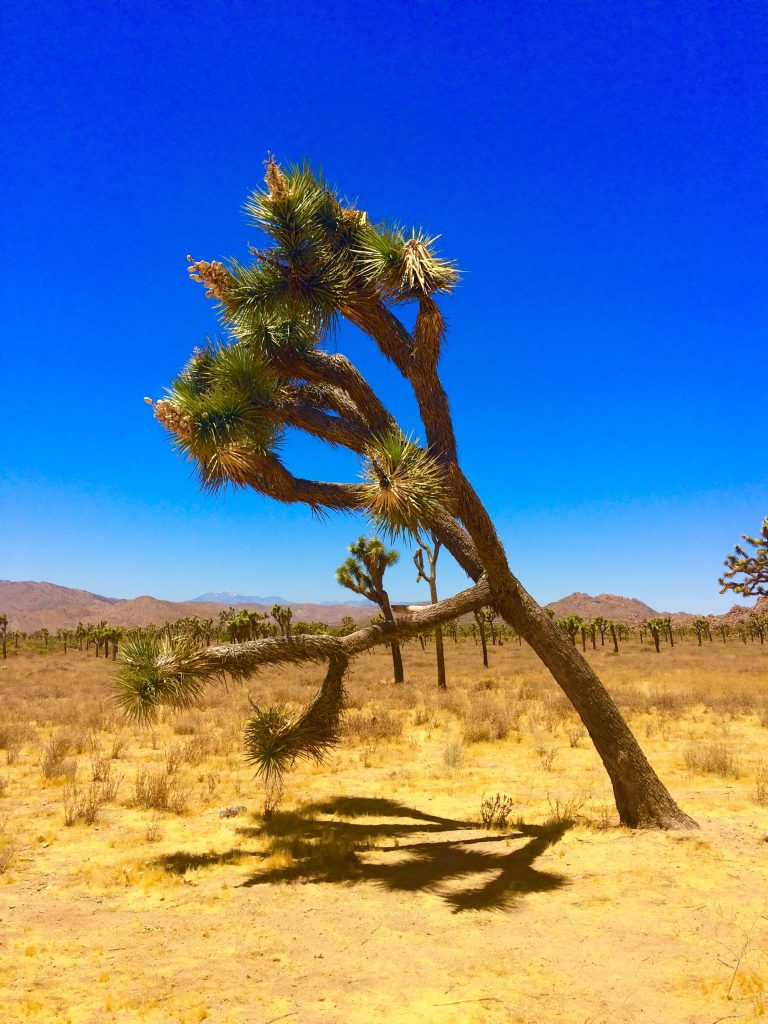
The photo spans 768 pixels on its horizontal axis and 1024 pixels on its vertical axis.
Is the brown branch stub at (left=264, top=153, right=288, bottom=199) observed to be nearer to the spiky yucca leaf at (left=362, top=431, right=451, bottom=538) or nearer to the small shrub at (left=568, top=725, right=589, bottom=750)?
the spiky yucca leaf at (left=362, top=431, right=451, bottom=538)

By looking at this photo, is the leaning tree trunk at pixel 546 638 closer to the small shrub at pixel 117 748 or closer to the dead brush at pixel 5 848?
the dead brush at pixel 5 848

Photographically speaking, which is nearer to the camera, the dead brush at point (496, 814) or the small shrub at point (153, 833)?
the small shrub at point (153, 833)

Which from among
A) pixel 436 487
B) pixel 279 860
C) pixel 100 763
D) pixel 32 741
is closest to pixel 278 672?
pixel 32 741

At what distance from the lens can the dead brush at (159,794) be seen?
29.9 feet

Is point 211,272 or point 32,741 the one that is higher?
point 211,272

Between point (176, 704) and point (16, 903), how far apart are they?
225 cm

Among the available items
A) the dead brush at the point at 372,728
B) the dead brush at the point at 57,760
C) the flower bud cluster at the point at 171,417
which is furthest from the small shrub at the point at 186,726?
the flower bud cluster at the point at 171,417

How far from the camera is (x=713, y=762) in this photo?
10695 millimetres

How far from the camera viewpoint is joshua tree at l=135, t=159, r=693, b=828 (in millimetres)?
7371

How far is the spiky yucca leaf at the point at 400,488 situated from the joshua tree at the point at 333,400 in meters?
0.17

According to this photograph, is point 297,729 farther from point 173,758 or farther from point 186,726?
point 186,726

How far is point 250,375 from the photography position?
25.1ft

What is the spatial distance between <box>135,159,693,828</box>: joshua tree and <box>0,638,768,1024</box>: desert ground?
139cm

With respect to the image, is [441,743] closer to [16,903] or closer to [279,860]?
[279,860]
